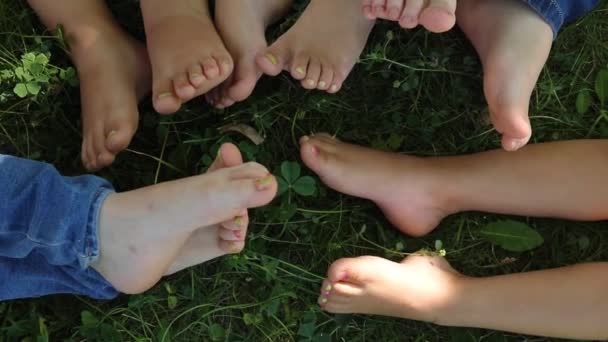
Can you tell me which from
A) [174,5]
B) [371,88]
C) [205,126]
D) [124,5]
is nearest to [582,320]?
[371,88]

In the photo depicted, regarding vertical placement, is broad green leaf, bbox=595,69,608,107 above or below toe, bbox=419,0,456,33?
below

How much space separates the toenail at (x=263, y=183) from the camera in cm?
124

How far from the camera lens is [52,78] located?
5.09ft

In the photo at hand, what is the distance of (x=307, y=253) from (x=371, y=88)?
0.42 m

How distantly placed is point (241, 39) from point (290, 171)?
0.31m

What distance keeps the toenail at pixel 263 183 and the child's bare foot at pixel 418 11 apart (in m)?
0.36

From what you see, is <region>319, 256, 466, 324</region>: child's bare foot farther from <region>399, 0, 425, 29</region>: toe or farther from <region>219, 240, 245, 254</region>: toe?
<region>399, 0, 425, 29</region>: toe

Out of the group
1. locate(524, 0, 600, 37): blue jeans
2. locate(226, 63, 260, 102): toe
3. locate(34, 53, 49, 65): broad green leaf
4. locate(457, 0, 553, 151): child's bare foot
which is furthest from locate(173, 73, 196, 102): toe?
locate(524, 0, 600, 37): blue jeans

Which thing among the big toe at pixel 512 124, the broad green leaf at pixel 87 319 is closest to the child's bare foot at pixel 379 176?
the big toe at pixel 512 124

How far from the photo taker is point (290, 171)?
4.96 ft

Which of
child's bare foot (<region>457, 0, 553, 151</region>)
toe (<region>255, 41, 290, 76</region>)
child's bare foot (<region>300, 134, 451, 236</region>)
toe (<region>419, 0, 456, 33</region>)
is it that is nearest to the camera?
toe (<region>419, 0, 456, 33</region>)

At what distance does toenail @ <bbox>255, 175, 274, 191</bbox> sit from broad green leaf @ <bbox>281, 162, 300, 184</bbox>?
9.8 inches

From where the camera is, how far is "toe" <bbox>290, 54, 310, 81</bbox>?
141 centimetres

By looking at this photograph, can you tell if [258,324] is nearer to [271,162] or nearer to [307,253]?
[307,253]
